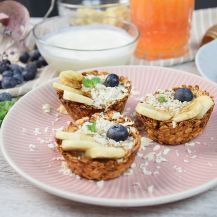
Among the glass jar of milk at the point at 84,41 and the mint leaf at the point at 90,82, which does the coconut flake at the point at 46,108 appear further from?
the glass jar of milk at the point at 84,41

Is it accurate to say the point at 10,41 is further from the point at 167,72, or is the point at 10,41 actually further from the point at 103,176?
the point at 103,176

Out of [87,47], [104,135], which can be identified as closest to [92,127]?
[104,135]

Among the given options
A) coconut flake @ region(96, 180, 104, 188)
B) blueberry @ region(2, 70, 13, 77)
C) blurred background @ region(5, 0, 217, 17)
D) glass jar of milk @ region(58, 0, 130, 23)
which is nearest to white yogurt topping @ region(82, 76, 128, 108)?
coconut flake @ region(96, 180, 104, 188)

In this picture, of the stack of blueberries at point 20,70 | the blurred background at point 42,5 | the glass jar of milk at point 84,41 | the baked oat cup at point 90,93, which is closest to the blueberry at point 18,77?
the stack of blueberries at point 20,70

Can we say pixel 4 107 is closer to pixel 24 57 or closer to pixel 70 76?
pixel 70 76

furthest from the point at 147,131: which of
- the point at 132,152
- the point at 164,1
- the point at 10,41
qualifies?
the point at 10,41

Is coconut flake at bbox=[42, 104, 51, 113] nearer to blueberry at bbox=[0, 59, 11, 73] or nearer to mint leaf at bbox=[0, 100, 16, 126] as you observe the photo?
mint leaf at bbox=[0, 100, 16, 126]
